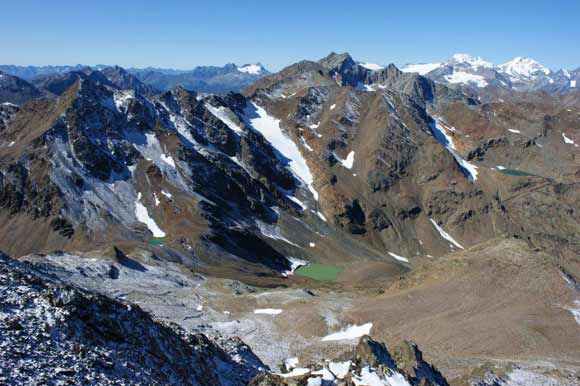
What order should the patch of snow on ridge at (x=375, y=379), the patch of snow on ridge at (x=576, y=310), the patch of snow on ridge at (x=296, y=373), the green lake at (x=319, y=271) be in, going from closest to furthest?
the patch of snow on ridge at (x=296, y=373) < the patch of snow on ridge at (x=375, y=379) < the patch of snow on ridge at (x=576, y=310) < the green lake at (x=319, y=271)

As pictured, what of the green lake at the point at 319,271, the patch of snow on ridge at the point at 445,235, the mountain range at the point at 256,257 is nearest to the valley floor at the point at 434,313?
the mountain range at the point at 256,257

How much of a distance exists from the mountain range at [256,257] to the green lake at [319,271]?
656 mm

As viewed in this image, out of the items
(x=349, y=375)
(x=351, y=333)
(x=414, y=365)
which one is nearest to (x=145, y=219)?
(x=351, y=333)

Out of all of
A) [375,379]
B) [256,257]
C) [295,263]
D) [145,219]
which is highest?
[375,379]

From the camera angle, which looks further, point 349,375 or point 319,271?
point 319,271

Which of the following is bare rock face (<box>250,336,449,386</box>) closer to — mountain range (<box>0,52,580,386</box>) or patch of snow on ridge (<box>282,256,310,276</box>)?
mountain range (<box>0,52,580,386</box>)

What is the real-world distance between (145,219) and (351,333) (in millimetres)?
99612

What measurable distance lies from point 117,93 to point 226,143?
42.8 meters

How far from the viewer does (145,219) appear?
14138 cm

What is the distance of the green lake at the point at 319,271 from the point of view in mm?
136250

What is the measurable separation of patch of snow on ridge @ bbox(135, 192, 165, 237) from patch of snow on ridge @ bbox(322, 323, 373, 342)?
294 feet

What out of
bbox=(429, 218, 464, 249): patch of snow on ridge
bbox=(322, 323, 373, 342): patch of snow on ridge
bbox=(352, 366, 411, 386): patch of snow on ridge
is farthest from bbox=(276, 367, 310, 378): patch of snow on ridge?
bbox=(429, 218, 464, 249): patch of snow on ridge

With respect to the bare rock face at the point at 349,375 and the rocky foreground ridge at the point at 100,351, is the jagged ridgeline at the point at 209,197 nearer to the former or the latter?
the rocky foreground ridge at the point at 100,351

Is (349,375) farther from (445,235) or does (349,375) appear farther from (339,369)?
(445,235)
